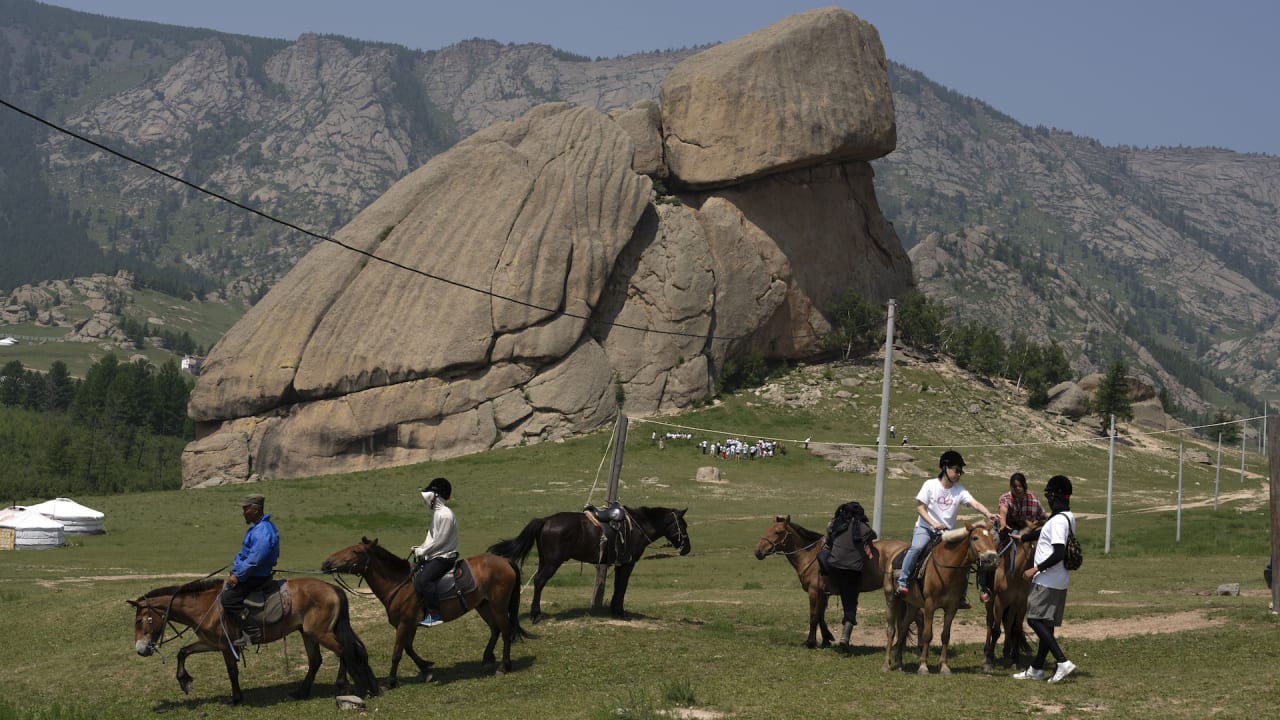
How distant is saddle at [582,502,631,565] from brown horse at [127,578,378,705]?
6223mm

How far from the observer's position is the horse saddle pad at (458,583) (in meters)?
17.0

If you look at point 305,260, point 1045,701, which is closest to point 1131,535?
point 1045,701

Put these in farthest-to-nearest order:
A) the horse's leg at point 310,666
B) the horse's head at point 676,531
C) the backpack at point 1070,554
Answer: the horse's head at point 676,531 < the horse's leg at point 310,666 < the backpack at point 1070,554

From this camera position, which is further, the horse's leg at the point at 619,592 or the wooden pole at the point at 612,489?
the wooden pole at the point at 612,489

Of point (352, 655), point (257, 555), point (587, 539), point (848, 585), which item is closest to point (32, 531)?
point (587, 539)

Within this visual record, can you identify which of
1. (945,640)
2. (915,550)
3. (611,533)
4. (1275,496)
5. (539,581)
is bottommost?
(539,581)

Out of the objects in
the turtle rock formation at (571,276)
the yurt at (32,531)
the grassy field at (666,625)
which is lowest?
the yurt at (32,531)

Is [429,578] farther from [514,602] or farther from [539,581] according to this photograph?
[539,581]

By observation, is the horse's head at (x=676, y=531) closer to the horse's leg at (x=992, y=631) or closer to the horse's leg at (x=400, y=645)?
the horse's leg at (x=400, y=645)

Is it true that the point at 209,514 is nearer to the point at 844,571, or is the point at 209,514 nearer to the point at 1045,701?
the point at 844,571

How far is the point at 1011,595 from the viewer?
1659cm

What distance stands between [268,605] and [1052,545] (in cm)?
1055

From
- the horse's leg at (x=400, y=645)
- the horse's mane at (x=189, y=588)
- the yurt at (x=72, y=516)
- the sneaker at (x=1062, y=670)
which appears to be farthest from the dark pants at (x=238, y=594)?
the yurt at (x=72, y=516)

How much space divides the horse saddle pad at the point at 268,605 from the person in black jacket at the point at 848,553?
318 inches
